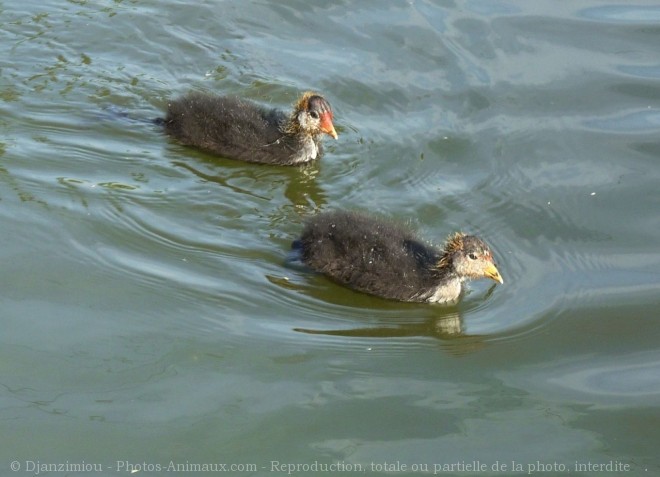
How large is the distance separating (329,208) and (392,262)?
1155 millimetres

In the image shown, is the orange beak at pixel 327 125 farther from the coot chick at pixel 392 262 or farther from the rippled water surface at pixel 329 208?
the coot chick at pixel 392 262

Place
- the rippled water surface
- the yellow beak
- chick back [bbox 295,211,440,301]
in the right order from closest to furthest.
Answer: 1. the rippled water surface
2. the yellow beak
3. chick back [bbox 295,211,440,301]

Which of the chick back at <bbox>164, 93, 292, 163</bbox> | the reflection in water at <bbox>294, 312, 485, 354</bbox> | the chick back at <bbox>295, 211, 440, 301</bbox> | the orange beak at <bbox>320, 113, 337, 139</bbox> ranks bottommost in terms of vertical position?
the reflection in water at <bbox>294, 312, 485, 354</bbox>

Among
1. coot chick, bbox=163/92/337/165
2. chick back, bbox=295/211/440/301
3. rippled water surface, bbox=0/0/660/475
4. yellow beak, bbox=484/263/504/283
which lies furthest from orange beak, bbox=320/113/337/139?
yellow beak, bbox=484/263/504/283

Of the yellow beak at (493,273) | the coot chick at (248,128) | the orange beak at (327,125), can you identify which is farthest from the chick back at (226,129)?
the yellow beak at (493,273)

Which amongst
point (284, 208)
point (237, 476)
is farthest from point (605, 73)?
point (237, 476)

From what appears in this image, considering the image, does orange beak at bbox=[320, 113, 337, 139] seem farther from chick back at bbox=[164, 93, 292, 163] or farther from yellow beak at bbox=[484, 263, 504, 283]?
yellow beak at bbox=[484, 263, 504, 283]

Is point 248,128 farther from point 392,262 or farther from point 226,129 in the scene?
point 392,262

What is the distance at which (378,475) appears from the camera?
4.62 meters

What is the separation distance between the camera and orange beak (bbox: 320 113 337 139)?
7.85 m

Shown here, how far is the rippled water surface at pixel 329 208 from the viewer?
4891 millimetres

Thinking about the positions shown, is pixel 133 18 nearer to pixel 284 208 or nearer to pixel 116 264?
pixel 284 208

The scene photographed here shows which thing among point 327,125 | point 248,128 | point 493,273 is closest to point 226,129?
point 248,128

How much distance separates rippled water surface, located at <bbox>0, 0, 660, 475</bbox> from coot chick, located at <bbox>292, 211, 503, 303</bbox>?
0.37 feet
